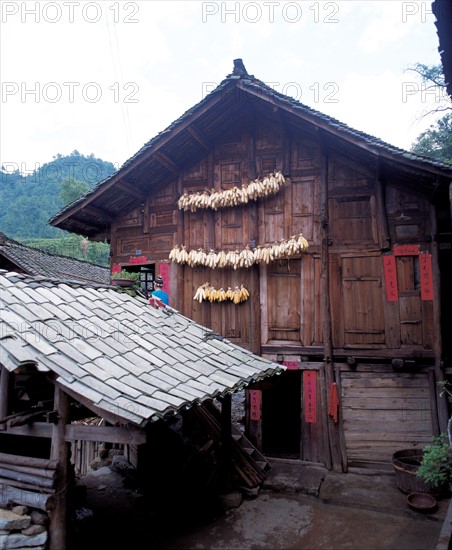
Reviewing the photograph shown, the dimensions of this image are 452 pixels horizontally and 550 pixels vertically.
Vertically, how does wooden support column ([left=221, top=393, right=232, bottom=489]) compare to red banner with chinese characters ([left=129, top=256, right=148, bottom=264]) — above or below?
below

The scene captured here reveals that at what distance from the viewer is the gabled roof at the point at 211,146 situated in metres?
8.61

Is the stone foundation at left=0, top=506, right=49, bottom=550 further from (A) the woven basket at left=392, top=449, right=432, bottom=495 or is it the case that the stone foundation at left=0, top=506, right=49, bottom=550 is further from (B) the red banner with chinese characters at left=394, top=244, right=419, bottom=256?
(B) the red banner with chinese characters at left=394, top=244, right=419, bottom=256

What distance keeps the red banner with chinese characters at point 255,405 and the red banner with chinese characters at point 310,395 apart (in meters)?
1.16

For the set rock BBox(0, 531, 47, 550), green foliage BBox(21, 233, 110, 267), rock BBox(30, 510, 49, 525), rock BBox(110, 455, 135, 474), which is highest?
green foliage BBox(21, 233, 110, 267)

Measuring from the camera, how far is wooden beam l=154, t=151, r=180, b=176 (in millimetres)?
10672

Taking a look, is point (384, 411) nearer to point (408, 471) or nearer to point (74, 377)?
point (408, 471)

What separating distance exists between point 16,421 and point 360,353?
23.2ft

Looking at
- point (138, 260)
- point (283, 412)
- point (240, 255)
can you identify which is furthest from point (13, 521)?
point (283, 412)

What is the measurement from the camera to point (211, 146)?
1121 centimetres

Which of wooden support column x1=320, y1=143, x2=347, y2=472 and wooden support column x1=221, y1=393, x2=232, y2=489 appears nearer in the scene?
wooden support column x1=221, y1=393, x2=232, y2=489

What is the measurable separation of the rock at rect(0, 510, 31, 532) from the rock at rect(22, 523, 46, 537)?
0.05m

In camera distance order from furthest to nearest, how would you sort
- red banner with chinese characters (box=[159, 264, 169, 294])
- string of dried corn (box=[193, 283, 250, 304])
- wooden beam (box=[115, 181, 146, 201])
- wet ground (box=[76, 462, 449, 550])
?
red banner with chinese characters (box=[159, 264, 169, 294]), wooden beam (box=[115, 181, 146, 201]), string of dried corn (box=[193, 283, 250, 304]), wet ground (box=[76, 462, 449, 550])

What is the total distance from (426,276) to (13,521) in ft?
27.9

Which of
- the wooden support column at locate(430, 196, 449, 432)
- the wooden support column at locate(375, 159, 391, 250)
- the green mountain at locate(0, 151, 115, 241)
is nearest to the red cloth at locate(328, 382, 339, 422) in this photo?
the wooden support column at locate(430, 196, 449, 432)
